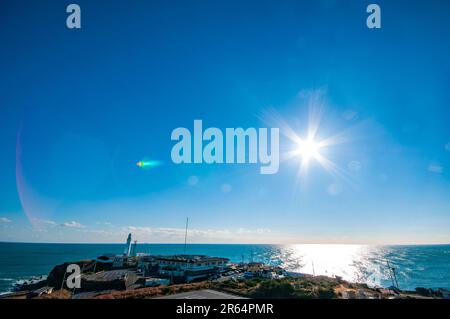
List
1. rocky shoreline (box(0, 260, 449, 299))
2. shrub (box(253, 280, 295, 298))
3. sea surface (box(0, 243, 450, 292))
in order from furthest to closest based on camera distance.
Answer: sea surface (box(0, 243, 450, 292))
shrub (box(253, 280, 295, 298))
rocky shoreline (box(0, 260, 449, 299))

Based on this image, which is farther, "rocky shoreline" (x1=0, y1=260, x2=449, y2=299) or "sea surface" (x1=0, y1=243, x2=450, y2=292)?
"sea surface" (x1=0, y1=243, x2=450, y2=292)

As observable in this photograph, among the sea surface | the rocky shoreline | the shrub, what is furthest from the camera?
the sea surface

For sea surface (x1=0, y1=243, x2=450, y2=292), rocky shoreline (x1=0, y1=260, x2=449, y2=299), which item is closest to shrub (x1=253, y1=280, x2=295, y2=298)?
rocky shoreline (x1=0, y1=260, x2=449, y2=299)

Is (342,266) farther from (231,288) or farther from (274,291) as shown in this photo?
(274,291)

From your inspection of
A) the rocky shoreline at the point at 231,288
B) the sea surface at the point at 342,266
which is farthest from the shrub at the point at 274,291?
the sea surface at the point at 342,266

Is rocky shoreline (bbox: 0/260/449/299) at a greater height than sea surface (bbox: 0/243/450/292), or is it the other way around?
rocky shoreline (bbox: 0/260/449/299)

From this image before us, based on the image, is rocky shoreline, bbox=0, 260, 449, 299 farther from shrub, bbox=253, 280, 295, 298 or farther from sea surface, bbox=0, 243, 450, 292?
sea surface, bbox=0, 243, 450, 292

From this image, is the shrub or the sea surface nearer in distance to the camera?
the shrub

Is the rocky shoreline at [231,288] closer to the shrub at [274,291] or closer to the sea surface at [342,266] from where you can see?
the shrub at [274,291]

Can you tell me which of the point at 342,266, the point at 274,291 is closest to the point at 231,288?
the point at 274,291
